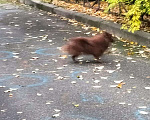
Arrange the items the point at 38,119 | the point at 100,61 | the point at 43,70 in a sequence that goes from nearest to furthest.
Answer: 1. the point at 38,119
2. the point at 43,70
3. the point at 100,61

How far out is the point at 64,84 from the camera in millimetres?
6516

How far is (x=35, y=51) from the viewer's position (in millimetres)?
9023

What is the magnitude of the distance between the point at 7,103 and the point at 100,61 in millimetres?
2863

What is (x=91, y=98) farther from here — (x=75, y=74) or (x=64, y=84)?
(x=75, y=74)

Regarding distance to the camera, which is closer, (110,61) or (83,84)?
(83,84)

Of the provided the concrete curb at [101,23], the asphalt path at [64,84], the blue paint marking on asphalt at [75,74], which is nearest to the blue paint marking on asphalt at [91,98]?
the asphalt path at [64,84]

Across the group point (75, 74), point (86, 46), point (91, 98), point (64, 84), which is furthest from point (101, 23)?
point (91, 98)

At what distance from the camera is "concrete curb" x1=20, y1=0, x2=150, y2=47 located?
31.7 ft

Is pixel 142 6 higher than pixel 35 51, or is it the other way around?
pixel 142 6

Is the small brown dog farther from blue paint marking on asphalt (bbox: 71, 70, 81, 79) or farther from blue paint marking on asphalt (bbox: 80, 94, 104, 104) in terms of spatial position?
blue paint marking on asphalt (bbox: 80, 94, 104, 104)

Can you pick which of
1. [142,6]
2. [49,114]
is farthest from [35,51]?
[49,114]

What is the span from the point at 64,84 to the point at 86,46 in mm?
1486

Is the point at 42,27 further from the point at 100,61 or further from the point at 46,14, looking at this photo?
the point at 100,61

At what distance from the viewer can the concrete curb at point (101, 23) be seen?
9655mm
